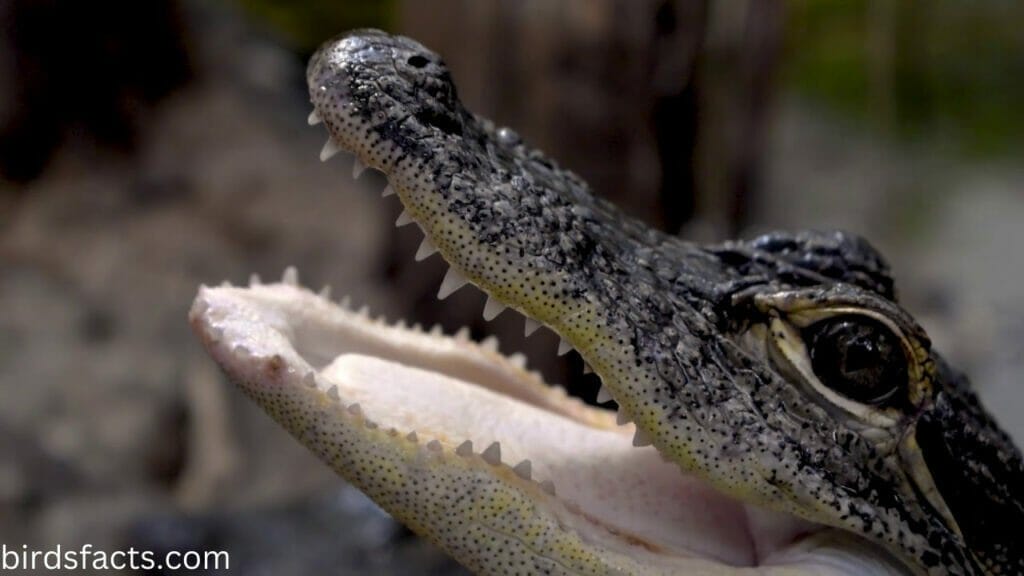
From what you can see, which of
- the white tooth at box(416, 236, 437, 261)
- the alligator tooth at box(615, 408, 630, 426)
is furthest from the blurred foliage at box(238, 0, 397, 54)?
the alligator tooth at box(615, 408, 630, 426)

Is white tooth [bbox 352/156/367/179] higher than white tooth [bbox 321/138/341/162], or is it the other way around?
white tooth [bbox 321/138/341/162]

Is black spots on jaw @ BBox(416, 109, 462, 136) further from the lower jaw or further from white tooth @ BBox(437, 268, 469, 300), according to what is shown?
the lower jaw

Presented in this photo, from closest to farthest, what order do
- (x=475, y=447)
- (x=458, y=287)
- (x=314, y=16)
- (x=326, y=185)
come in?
(x=458, y=287) → (x=475, y=447) → (x=314, y=16) → (x=326, y=185)

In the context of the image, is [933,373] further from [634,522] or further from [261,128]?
[261,128]

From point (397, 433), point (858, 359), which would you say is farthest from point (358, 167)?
point (858, 359)

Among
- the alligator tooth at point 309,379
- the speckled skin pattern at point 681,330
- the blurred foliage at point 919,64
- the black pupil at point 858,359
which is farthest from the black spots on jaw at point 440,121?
the blurred foliage at point 919,64

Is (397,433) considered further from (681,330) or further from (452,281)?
(681,330)

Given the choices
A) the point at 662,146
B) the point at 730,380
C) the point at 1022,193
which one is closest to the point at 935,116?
the point at 1022,193
